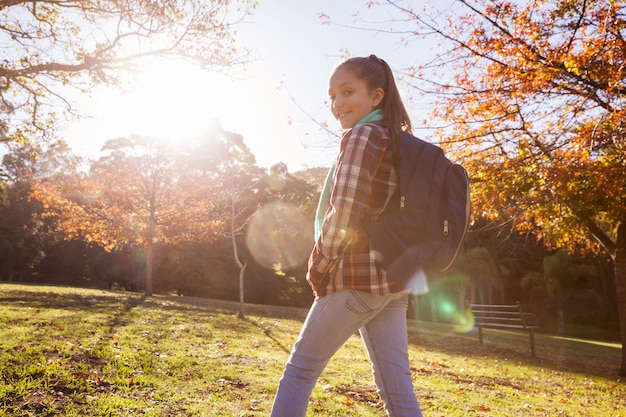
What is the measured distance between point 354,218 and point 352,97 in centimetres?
62

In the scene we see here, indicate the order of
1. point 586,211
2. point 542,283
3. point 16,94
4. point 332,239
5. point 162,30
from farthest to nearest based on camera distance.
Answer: point 542,283
point 16,94
point 586,211
point 162,30
point 332,239

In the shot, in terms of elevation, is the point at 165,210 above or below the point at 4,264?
above

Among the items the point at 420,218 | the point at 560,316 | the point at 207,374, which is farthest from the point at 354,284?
the point at 560,316

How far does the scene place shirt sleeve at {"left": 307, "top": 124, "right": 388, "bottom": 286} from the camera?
6.04 ft

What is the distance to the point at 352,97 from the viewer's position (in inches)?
85.1

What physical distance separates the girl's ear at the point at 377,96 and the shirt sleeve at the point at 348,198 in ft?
0.89

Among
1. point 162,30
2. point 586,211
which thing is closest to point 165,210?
point 162,30

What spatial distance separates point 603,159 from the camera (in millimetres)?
7641

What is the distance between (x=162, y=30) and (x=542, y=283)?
29.2 metres

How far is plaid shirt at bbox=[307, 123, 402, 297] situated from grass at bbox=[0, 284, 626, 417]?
109 inches

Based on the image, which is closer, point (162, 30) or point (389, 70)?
point (389, 70)

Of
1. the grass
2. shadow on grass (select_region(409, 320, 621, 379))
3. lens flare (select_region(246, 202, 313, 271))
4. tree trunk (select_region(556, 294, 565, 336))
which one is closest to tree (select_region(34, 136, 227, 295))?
lens flare (select_region(246, 202, 313, 271))

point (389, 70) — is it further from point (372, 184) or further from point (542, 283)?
point (542, 283)

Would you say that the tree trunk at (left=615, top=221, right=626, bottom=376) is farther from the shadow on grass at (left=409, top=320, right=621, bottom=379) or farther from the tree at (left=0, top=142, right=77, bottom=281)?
the tree at (left=0, top=142, right=77, bottom=281)
